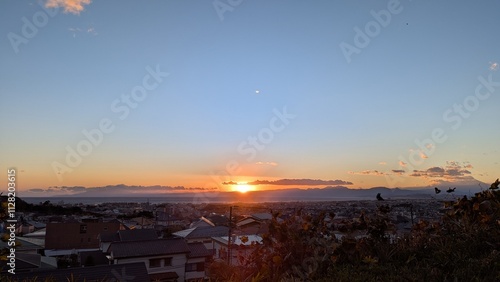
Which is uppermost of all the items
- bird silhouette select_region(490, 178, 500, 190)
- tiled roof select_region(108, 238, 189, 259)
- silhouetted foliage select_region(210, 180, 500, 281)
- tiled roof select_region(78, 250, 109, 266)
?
bird silhouette select_region(490, 178, 500, 190)

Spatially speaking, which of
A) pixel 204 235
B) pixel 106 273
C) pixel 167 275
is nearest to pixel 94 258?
pixel 167 275

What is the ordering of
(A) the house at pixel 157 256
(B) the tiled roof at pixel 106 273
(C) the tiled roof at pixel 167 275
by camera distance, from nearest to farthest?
(B) the tiled roof at pixel 106 273
(C) the tiled roof at pixel 167 275
(A) the house at pixel 157 256

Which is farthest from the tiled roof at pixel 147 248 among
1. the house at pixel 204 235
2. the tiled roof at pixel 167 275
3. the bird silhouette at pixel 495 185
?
the bird silhouette at pixel 495 185

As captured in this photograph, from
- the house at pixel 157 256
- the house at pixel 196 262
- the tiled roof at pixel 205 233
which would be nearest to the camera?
the house at pixel 157 256

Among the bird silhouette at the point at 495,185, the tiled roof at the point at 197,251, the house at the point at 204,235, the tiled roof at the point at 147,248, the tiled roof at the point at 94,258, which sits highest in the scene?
the bird silhouette at the point at 495,185

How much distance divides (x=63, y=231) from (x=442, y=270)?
118 ft

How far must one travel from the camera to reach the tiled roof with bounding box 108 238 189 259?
1922cm

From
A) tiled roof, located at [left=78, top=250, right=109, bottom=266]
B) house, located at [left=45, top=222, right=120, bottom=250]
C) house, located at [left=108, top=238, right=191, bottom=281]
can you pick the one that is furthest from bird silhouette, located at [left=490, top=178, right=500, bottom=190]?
house, located at [left=45, top=222, right=120, bottom=250]

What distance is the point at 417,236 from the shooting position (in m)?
4.18

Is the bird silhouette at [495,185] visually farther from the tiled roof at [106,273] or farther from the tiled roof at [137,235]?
the tiled roof at [137,235]

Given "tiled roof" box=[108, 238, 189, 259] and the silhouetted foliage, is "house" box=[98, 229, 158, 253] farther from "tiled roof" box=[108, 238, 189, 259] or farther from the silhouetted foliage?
the silhouetted foliage

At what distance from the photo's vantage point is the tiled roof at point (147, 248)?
63.1 ft

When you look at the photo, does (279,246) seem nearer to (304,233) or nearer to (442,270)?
(304,233)

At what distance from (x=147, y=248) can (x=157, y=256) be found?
2.96 ft
